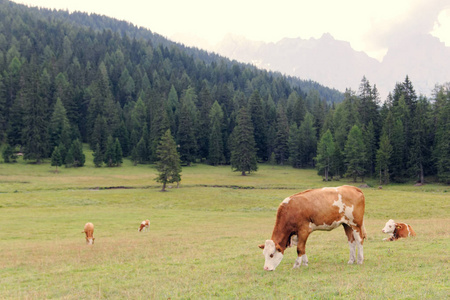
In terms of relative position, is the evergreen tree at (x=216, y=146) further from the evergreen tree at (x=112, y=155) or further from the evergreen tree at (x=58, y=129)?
the evergreen tree at (x=58, y=129)

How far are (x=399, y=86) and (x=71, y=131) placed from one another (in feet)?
325

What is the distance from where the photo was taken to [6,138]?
10138cm

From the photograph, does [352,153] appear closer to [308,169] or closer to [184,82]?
[308,169]

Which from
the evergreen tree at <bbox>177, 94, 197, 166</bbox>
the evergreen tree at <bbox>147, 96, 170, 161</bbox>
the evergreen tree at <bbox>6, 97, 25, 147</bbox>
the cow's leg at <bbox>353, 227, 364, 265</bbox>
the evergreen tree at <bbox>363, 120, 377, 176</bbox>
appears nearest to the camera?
the cow's leg at <bbox>353, 227, 364, 265</bbox>

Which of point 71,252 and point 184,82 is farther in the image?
point 184,82

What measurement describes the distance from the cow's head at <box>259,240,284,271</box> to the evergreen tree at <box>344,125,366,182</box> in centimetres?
7250

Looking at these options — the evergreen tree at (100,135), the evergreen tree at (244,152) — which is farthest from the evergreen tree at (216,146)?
the evergreen tree at (100,135)

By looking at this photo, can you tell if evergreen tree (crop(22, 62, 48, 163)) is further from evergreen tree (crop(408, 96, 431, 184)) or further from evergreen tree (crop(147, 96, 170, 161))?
evergreen tree (crop(408, 96, 431, 184))

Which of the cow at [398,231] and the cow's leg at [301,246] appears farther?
the cow at [398,231]

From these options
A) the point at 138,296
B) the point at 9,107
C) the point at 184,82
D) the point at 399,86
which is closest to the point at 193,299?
the point at 138,296

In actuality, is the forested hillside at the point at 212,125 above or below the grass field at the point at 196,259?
above

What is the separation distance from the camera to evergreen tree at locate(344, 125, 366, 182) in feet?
259

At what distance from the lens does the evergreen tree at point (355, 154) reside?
79.1 metres

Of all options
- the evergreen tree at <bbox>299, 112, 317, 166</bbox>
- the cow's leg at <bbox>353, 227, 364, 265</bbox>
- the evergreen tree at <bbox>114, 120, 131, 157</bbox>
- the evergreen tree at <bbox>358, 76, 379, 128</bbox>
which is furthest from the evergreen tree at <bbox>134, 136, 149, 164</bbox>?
the cow's leg at <bbox>353, 227, 364, 265</bbox>
